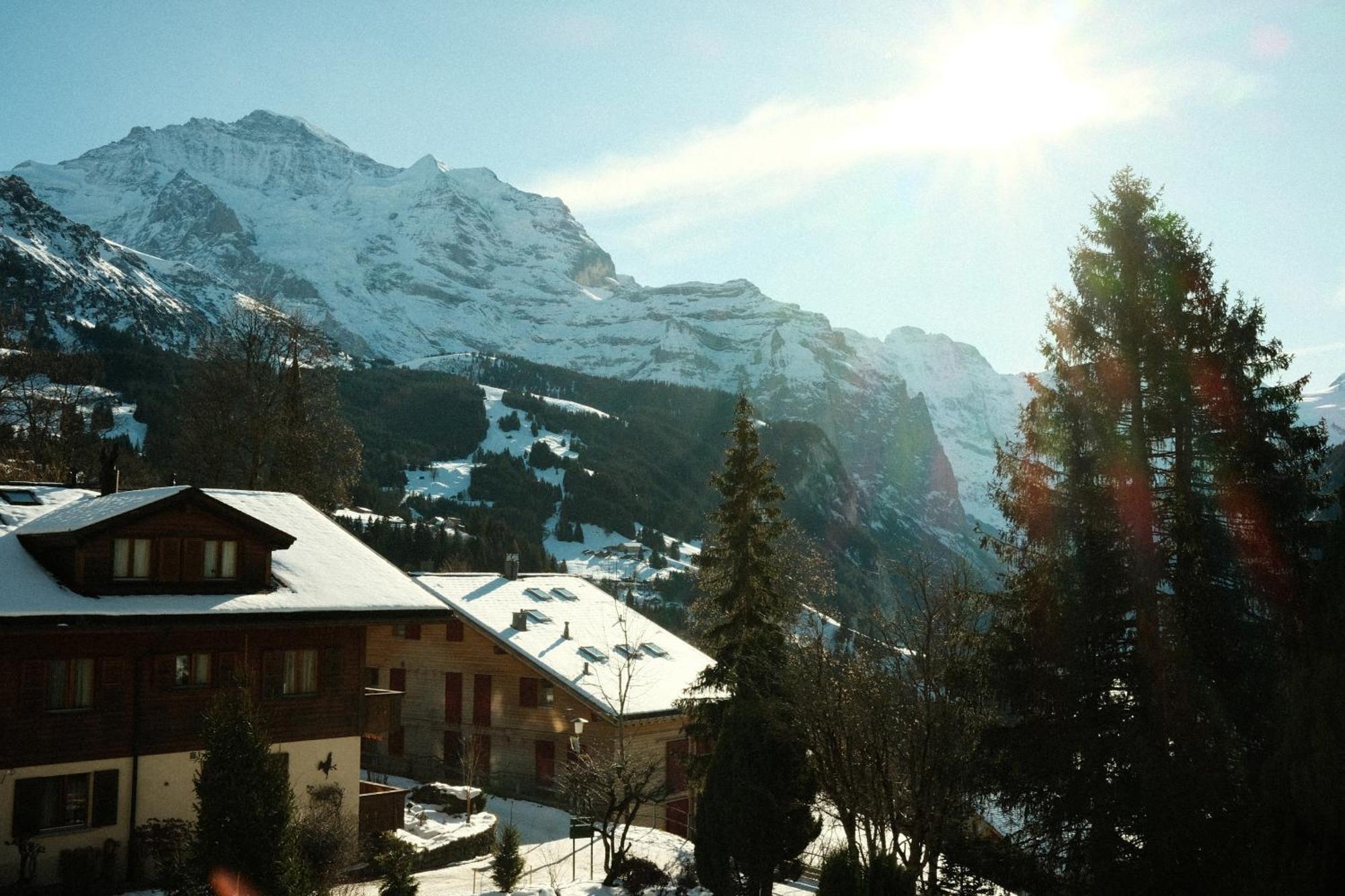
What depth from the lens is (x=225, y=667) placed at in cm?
2114

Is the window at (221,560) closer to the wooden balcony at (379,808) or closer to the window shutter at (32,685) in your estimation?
the window shutter at (32,685)

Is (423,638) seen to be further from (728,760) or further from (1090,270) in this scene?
(1090,270)

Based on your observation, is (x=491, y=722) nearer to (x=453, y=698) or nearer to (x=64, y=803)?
(x=453, y=698)

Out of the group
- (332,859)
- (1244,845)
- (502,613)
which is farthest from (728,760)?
(502,613)

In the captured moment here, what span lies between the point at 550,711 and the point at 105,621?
19661 millimetres

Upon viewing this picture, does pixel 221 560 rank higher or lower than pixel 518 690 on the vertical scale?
higher

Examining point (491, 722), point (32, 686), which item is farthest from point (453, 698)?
point (32, 686)

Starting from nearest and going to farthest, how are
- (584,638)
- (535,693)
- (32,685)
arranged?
(32,685) → (535,693) → (584,638)

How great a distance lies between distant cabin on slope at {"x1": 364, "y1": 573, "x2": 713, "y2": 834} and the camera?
35.8m

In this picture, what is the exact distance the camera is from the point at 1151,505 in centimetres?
2028

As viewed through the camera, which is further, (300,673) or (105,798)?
(300,673)

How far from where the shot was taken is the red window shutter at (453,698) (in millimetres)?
38688

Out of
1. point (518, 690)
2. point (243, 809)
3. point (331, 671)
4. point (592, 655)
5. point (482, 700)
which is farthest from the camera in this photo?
point (592, 655)

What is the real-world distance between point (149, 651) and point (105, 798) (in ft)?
8.85
